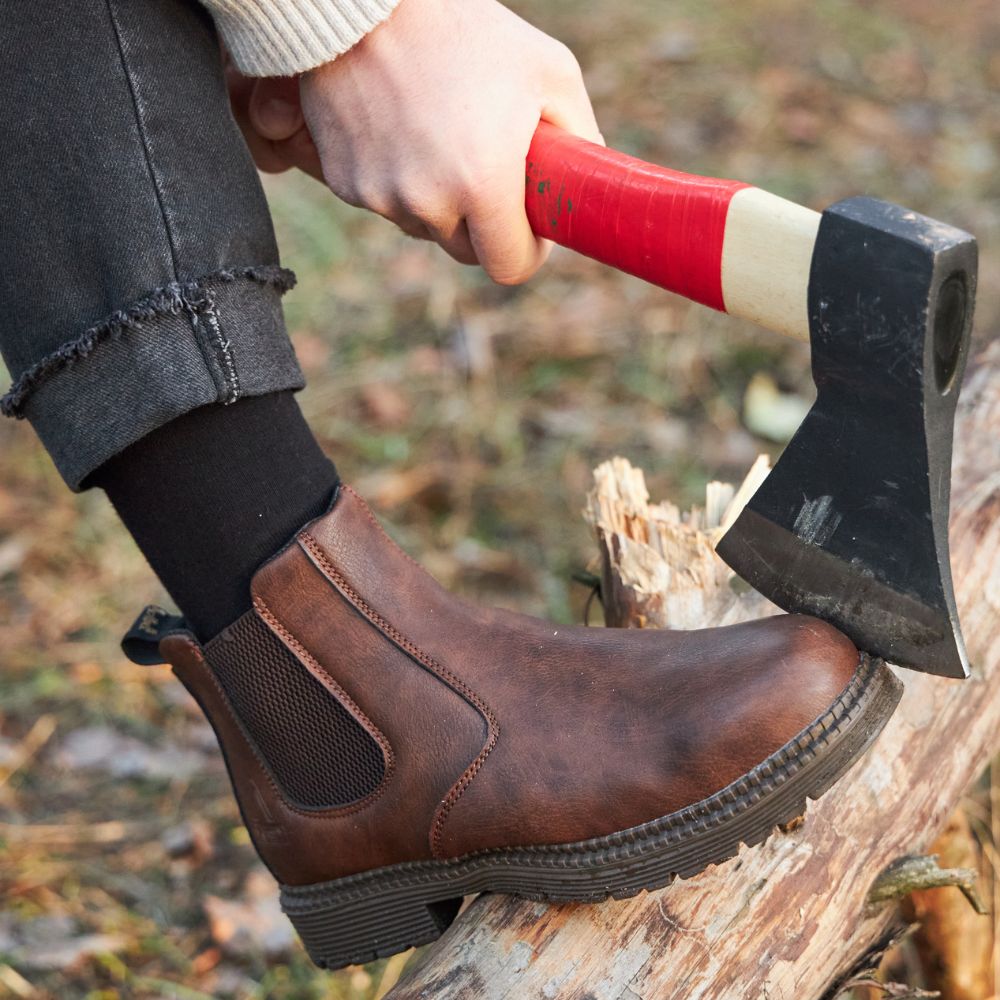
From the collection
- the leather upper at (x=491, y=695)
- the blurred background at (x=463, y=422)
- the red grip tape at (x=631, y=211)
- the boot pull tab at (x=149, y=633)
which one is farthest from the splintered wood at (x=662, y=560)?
the blurred background at (x=463, y=422)

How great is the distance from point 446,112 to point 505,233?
143 mm

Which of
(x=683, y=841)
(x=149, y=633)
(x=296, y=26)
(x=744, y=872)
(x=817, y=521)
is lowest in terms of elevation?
(x=744, y=872)

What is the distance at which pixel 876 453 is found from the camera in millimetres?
986

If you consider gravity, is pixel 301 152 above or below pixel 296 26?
below

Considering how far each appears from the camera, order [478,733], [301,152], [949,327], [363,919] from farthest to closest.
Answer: [301,152] < [363,919] < [478,733] < [949,327]

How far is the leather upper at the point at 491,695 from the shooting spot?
1.08 metres

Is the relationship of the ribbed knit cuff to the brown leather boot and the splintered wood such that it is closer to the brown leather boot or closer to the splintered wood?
the brown leather boot

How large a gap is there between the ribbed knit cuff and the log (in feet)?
2.38

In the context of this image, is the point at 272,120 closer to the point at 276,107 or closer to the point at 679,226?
the point at 276,107

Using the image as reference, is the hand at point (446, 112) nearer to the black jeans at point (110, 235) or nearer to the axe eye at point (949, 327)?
the black jeans at point (110, 235)

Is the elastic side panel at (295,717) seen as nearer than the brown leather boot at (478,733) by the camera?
No

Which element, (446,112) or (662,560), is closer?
(446,112)

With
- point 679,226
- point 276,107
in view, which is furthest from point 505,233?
point 276,107

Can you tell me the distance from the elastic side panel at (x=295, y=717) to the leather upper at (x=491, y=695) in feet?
0.05
